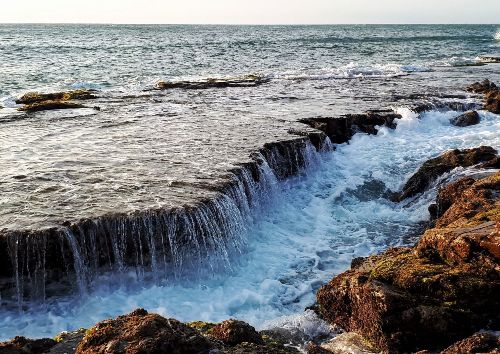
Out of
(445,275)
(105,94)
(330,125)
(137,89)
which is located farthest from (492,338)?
(137,89)

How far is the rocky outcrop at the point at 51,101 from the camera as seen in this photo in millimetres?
22219

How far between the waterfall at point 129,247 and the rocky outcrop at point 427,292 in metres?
3.20

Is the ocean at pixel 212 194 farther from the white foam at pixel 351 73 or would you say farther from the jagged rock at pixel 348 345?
the white foam at pixel 351 73

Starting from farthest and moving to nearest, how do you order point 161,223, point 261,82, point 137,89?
point 261,82
point 137,89
point 161,223

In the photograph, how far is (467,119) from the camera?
21672mm

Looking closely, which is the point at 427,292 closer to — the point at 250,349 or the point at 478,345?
the point at 478,345

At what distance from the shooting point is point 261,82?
108 ft

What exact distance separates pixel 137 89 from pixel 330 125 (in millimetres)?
14901

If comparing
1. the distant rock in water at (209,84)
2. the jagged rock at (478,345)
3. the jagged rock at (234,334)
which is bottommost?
the jagged rock at (234,334)

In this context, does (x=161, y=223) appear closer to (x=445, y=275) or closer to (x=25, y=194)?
(x=25, y=194)

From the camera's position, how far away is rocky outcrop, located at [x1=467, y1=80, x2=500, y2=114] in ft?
75.7

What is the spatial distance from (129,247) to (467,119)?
16.9 metres

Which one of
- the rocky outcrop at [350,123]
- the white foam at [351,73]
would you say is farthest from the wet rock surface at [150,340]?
the white foam at [351,73]

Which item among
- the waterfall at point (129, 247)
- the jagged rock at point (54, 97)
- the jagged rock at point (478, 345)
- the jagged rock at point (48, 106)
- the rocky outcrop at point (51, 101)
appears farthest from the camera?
the jagged rock at point (54, 97)
